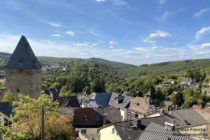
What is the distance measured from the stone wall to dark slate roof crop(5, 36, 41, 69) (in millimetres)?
471

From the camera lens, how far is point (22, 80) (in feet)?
107

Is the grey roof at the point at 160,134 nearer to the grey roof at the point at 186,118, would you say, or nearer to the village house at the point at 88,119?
the village house at the point at 88,119

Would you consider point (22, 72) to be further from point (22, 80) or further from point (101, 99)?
point (101, 99)

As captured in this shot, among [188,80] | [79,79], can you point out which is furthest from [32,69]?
[188,80]

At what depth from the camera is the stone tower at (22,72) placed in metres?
32.6

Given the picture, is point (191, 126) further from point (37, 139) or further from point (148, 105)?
point (37, 139)

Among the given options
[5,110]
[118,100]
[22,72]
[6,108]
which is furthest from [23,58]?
[118,100]

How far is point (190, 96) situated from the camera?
85.9 m

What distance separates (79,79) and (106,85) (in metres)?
11.0

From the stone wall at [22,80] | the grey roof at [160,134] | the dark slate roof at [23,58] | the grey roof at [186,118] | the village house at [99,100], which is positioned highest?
the dark slate roof at [23,58]

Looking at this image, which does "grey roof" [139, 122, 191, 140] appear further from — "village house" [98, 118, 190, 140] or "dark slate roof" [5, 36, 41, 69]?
"dark slate roof" [5, 36, 41, 69]

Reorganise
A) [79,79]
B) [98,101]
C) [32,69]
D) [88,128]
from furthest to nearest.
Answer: [79,79] < [98,101] < [88,128] < [32,69]

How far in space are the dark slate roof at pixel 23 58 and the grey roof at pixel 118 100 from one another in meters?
35.4

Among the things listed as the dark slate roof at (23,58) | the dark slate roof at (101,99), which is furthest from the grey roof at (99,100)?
the dark slate roof at (23,58)
